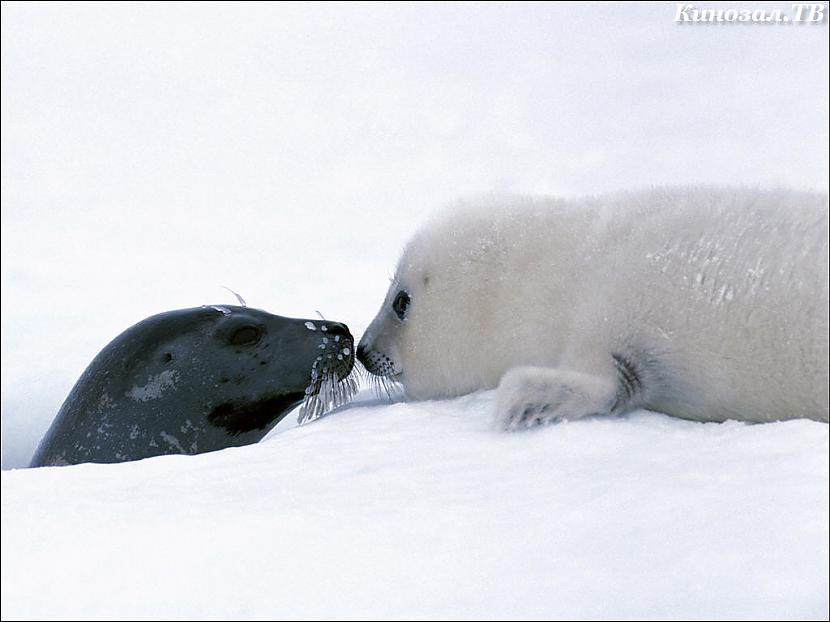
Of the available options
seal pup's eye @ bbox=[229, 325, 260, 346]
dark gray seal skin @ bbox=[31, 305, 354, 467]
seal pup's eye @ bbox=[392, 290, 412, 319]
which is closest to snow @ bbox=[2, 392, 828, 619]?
seal pup's eye @ bbox=[392, 290, 412, 319]

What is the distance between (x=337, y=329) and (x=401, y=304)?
0.67 meters

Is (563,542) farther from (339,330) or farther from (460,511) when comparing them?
(339,330)

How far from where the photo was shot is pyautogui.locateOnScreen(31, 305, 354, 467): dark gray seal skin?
4.54 metres

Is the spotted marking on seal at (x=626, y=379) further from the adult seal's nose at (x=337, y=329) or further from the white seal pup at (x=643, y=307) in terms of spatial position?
the adult seal's nose at (x=337, y=329)

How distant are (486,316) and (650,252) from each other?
771mm

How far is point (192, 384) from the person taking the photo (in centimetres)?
465

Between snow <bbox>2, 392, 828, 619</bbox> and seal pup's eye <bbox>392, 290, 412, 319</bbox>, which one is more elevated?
snow <bbox>2, 392, 828, 619</bbox>

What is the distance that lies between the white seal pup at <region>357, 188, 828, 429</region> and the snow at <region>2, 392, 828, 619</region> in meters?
0.28

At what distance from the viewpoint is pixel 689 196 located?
3.51 m

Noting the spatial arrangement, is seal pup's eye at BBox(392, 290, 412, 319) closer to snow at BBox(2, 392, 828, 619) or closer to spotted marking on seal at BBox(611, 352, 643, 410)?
spotted marking on seal at BBox(611, 352, 643, 410)

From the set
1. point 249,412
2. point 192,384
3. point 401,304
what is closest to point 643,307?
point 401,304

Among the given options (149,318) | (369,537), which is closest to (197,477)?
(369,537)

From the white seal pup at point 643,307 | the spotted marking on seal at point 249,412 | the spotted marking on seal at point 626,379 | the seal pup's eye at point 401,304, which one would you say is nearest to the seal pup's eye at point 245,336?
the spotted marking on seal at point 249,412

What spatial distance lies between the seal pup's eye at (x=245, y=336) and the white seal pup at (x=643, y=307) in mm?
1148
